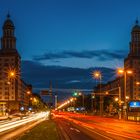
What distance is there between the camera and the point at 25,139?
3144 centimetres

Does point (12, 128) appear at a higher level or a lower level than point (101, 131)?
lower

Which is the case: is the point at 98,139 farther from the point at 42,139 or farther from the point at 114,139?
the point at 42,139

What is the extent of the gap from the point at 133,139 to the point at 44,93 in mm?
41529

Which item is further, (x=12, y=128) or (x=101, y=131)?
(x=12, y=128)

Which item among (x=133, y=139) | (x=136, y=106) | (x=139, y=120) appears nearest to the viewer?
(x=133, y=139)

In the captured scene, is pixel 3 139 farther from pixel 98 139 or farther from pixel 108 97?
pixel 108 97

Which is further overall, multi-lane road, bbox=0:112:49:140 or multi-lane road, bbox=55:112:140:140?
multi-lane road, bbox=0:112:49:140

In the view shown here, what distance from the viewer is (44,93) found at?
243ft

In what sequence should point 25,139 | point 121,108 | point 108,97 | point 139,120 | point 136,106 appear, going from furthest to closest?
point 108,97, point 136,106, point 121,108, point 139,120, point 25,139

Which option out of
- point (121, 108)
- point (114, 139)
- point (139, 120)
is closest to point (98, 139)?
point (114, 139)

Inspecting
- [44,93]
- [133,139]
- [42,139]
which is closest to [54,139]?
[42,139]

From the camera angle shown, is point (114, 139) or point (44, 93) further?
point (44, 93)

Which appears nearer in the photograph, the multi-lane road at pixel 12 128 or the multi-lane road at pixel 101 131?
the multi-lane road at pixel 101 131

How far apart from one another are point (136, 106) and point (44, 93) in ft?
124
